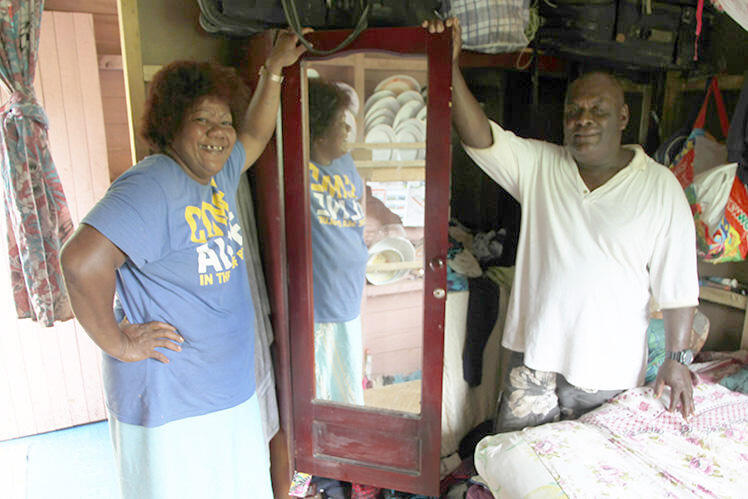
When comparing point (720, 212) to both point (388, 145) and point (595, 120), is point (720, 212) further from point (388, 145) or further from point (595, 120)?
point (388, 145)

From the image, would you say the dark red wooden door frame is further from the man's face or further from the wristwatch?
the wristwatch

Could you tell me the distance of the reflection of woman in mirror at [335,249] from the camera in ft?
5.87

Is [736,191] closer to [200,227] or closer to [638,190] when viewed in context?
[638,190]

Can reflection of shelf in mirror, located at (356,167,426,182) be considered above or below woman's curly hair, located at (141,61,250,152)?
below

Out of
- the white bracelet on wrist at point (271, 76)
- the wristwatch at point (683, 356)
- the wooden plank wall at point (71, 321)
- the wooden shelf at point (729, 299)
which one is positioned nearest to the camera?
the white bracelet on wrist at point (271, 76)

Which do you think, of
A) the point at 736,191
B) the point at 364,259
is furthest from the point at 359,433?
the point at 736,191

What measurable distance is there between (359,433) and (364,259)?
66cm

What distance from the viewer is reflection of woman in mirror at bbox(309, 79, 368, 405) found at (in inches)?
70.4

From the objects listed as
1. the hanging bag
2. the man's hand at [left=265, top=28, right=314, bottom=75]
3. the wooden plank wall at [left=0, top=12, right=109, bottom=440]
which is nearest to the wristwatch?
the hanging bag

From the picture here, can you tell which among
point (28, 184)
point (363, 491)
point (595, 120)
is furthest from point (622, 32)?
point (28, 184)

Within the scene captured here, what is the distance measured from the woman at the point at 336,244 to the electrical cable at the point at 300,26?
0.45ft

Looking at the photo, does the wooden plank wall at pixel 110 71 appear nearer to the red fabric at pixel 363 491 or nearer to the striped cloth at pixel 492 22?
the striped cloth at pixel 492 22

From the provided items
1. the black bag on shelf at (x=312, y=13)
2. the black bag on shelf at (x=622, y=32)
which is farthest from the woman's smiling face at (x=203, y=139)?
the black bag on shelf at (x=622, y=32)

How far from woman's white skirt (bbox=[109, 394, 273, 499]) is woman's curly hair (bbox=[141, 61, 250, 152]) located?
2.74 ft
